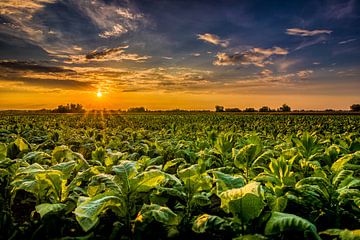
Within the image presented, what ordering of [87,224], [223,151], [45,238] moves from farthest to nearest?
Answer: 1. [223,151]
2. [45,238]
3. [87,224]

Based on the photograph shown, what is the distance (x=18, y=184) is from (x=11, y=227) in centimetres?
36

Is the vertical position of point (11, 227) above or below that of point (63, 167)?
below

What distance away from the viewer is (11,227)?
256 centimetres

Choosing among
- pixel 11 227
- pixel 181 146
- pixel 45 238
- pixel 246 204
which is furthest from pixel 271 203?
pixel 181 146

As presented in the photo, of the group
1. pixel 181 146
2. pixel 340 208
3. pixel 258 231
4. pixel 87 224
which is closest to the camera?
pixel 87 224

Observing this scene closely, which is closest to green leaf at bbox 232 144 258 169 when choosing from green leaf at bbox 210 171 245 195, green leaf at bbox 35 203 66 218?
green leaf at bbox 210 171 245 195

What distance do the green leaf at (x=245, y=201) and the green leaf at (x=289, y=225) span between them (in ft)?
0.49

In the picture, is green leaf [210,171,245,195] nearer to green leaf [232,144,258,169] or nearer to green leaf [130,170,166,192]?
green leaf [130,170,166,192]

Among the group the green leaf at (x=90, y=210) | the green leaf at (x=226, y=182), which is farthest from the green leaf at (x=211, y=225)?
the green leaf at (x=90, y=210)

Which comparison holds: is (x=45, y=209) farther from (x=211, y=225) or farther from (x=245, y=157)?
(x=245, y=157)

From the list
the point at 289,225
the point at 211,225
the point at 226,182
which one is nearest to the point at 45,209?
the point at 211,225

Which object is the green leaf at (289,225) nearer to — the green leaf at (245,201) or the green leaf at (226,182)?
the green leaf at (245,201)

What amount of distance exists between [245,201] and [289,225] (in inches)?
12.2

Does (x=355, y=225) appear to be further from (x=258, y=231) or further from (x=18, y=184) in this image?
(x=18, y=184)
